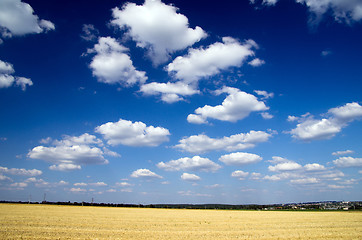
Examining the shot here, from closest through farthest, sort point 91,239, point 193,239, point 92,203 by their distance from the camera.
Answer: point 91,239 → point 193,239 → point 92,203

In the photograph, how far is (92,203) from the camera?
110 m

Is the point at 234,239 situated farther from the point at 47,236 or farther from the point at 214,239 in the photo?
the point at 47,236

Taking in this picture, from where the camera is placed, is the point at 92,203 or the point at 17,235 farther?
the point at 92,203

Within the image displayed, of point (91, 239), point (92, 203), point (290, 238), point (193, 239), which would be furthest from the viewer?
point (92, 203)

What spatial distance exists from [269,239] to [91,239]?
46.6ft

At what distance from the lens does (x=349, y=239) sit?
843 inches

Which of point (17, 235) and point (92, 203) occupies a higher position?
point (17, 235)

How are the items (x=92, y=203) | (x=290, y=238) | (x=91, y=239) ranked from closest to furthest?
1. (x=91, y=239)
2. (x=290, y=238)
3. (x=92, y=203)

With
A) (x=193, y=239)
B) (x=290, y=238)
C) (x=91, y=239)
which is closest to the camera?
(x=91, y=239)

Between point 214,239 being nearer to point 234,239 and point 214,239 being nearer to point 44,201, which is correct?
point 234,239

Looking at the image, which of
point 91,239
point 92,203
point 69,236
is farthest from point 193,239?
point 92,203

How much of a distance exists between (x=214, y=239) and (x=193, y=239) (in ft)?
5.78

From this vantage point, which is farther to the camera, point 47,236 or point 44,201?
point 44,201

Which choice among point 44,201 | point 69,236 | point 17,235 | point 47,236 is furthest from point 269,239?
point 44,201
